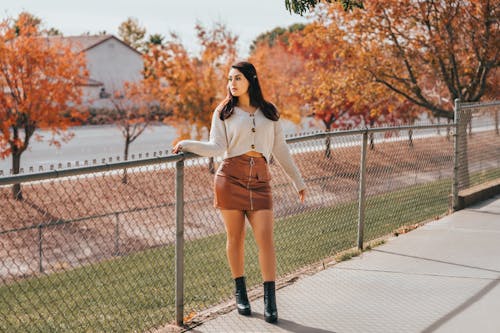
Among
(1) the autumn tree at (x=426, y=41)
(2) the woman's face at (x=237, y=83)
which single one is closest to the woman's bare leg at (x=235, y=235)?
(2) the woman's face at (x=237, y=83)

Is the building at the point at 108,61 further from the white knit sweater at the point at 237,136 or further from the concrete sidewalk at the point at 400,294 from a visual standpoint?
the white knit sweater at the point at 237,136

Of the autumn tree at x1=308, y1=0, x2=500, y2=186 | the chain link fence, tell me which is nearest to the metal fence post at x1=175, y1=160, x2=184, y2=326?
the chain link fence

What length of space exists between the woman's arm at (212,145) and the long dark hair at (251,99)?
66 millimetres

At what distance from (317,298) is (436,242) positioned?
253 centimetres

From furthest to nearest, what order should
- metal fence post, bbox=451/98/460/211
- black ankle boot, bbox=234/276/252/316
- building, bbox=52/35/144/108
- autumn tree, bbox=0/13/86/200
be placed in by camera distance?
building, bbox=52/35/144/108, autumn tree, bbox=0/13/86/200, metal fence post, bbox=451/98/460/211, black ankle boot, bbox=234/276/252/316

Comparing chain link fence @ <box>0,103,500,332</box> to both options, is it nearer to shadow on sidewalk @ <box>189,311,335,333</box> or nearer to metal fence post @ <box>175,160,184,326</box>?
metal fence post @ <box>175,160,184,326</box>

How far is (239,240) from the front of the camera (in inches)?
189

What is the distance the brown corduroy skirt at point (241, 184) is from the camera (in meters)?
4.61

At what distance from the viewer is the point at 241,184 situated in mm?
4625

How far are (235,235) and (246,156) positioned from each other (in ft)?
1.81

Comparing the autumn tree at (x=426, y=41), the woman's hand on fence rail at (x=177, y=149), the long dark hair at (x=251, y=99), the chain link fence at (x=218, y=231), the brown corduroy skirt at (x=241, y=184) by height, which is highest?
the autumn tree at (x=426, y=41)

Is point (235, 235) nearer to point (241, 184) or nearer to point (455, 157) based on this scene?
point (241, 184)

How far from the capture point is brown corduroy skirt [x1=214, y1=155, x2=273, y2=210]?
4.61m

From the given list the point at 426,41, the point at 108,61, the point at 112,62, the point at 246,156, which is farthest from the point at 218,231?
the point at 112,62
